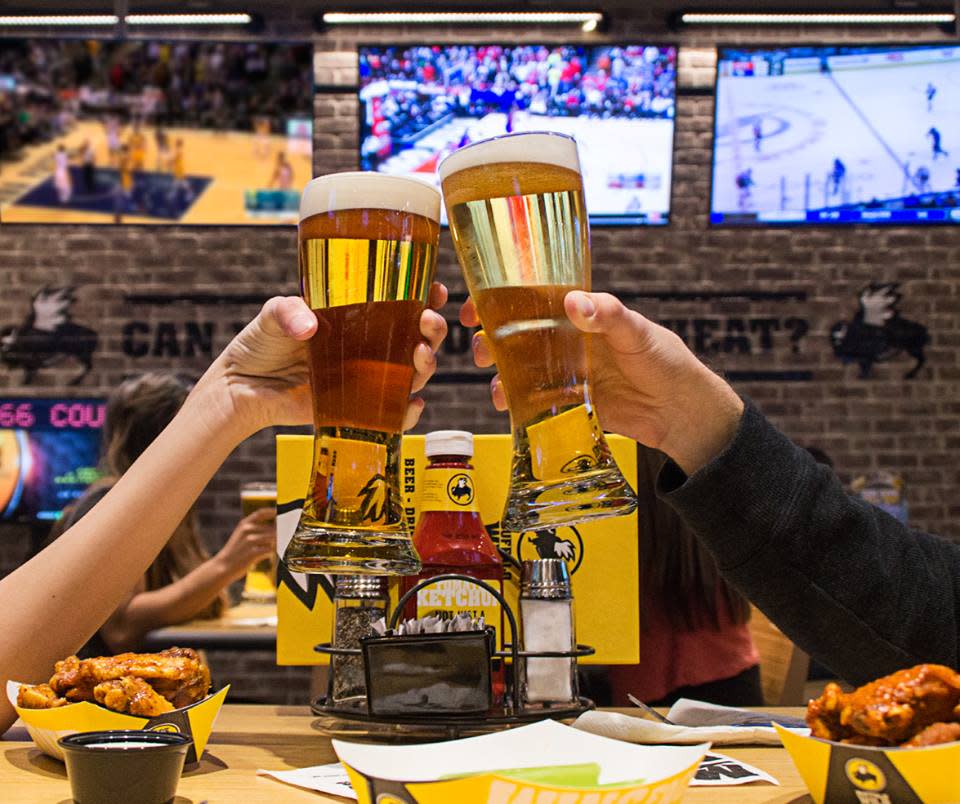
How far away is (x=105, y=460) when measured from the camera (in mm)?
3053

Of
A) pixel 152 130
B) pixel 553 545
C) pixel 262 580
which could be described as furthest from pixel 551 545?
pixel 152 130

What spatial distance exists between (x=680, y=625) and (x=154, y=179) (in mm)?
3820

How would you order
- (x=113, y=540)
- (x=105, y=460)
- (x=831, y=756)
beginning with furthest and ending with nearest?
(x=105, y=460) → (x=113, y=540) → (x=831, y=756)

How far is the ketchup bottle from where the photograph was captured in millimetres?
1106

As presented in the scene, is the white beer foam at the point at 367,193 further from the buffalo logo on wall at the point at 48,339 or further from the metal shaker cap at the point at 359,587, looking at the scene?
the buffalo logo on wall at the point at 48,339

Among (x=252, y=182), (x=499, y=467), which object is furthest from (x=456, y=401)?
(x=499, y=467)

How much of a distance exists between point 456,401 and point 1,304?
7.68 ft

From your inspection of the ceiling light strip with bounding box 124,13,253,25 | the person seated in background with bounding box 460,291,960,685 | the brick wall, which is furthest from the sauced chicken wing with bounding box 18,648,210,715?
the ceiling light strip with bounding box 124,13,253,25

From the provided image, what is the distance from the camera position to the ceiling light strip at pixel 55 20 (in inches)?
197

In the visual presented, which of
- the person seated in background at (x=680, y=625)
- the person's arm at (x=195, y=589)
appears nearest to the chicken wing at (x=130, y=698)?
the person seated in background at (x=680, y=625)

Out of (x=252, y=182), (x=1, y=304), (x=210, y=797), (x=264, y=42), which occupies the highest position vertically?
(x=264, y=42)

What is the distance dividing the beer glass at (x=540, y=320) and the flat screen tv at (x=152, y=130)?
4.27m

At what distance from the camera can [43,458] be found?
4.92 m

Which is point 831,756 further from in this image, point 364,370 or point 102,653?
point 102,653
